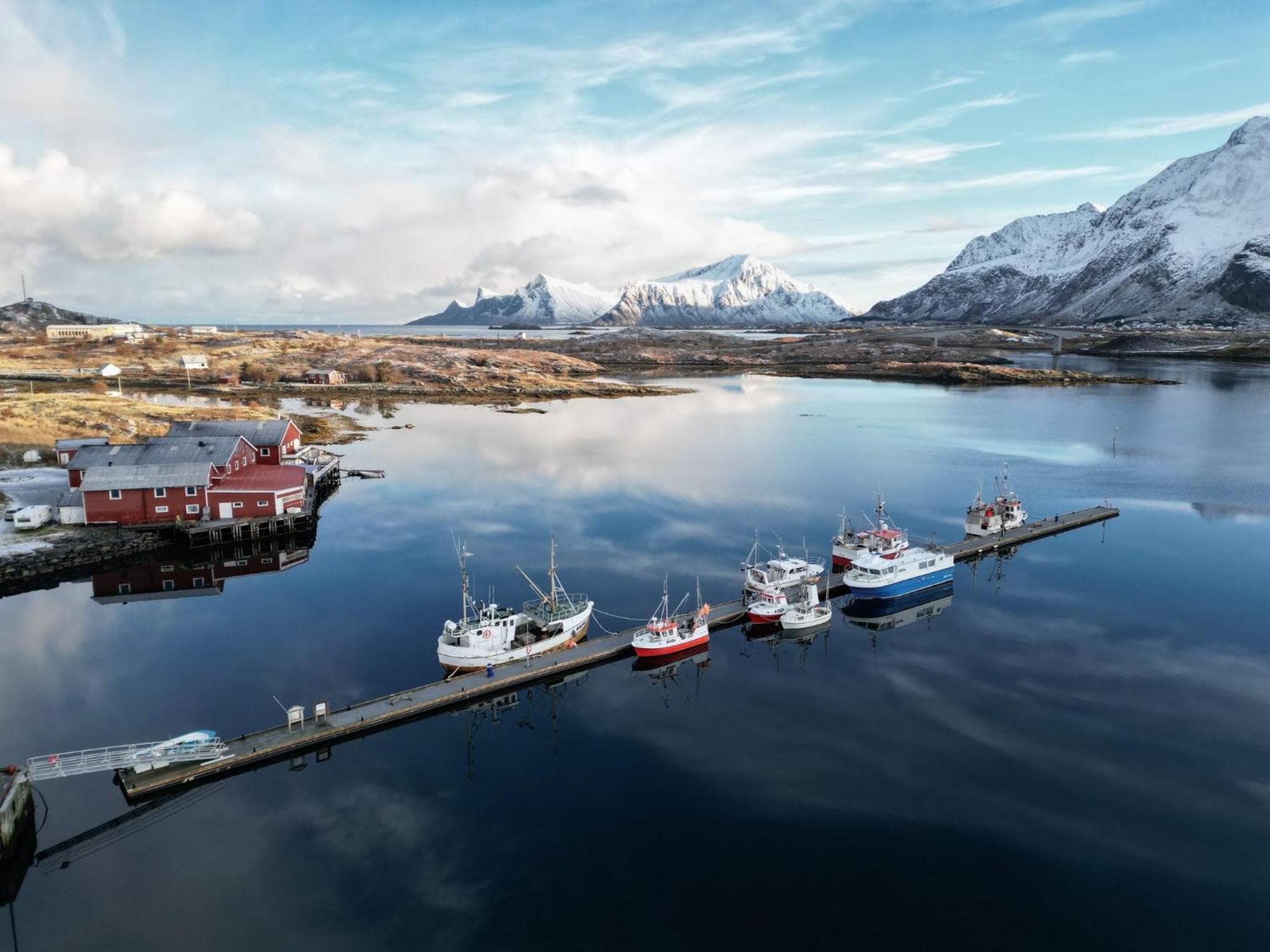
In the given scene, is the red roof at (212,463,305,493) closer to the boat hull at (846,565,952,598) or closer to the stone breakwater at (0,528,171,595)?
the stone breakwater at (0,528,171,595)

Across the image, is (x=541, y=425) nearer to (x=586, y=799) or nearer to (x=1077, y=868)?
(x=586, y=799)

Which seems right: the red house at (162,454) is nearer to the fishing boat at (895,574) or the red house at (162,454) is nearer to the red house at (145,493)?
the red house at (145,493)

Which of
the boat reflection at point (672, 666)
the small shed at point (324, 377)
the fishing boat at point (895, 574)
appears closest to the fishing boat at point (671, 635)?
the boat reflection at point (672, 666)

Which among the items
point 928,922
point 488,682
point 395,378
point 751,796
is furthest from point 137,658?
point 395,378

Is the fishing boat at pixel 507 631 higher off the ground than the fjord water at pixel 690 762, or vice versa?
the fishing boat at pixel 507 631

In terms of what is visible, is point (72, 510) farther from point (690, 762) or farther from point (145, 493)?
point (690, 762)

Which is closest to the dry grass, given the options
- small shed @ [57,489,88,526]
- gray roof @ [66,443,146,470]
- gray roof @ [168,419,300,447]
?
gray roof @ [168,419,300,447]
